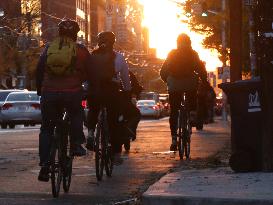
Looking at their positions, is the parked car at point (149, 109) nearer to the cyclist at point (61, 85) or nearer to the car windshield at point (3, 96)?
the car windshield at point (3, 96)

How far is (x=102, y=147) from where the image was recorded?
11352 mm

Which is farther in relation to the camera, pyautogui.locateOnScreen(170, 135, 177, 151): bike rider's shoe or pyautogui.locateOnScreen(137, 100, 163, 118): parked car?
pyautogui.locateOnScreen(137, 100, 163, 118): parked car

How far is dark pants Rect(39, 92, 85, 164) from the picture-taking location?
975 centimetres

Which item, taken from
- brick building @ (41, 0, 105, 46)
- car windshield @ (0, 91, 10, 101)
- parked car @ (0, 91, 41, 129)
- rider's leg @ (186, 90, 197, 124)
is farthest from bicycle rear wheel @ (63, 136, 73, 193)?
brick building @ (41, 0, 105, 46)

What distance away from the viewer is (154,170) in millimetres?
12477

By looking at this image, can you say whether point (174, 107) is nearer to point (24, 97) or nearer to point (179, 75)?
point (179, 75)

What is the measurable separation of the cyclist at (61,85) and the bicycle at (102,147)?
0.95 meters

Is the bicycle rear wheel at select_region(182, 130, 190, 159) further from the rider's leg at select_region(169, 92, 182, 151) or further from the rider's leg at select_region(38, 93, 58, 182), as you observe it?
the rider's leg at select_region(38, 93, 58, 182)

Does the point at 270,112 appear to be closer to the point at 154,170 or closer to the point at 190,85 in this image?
the point at 154,170

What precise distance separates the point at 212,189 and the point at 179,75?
5699mm

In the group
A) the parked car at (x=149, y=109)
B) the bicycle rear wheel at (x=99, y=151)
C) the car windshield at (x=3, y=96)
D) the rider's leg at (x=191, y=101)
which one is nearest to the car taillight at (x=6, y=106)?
the car windshield at (x=3, y=96)

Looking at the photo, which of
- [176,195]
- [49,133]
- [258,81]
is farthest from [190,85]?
[176,195]

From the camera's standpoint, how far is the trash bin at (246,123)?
10.6 meters

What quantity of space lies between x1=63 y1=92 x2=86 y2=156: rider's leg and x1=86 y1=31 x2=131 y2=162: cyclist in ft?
3.78
